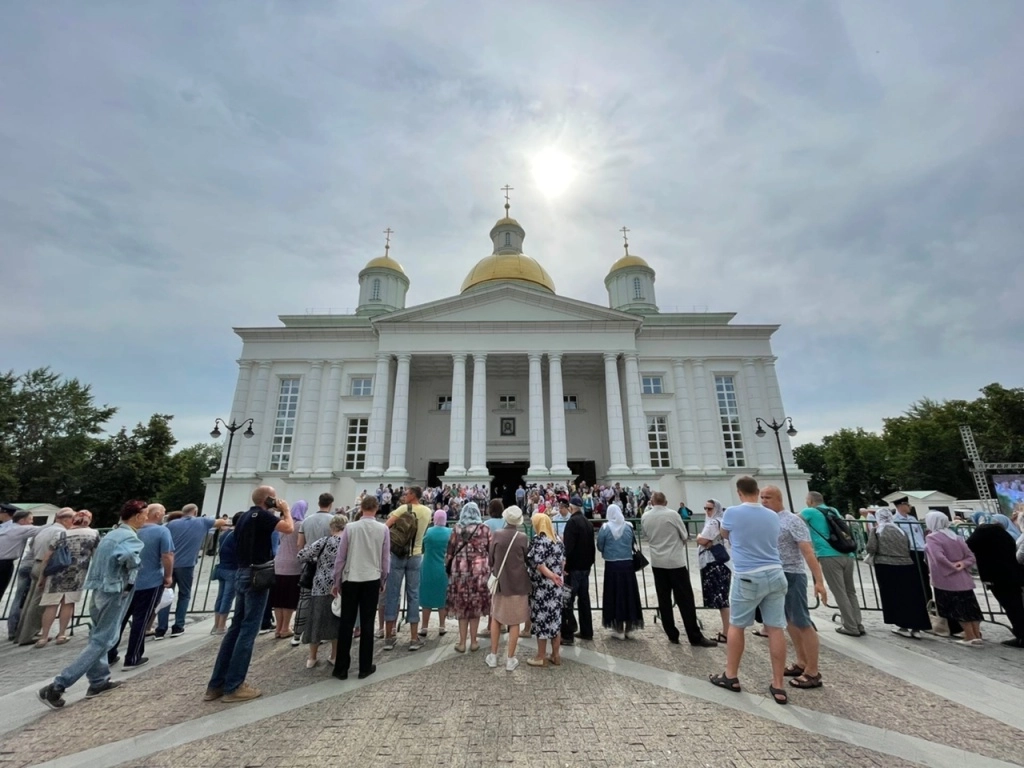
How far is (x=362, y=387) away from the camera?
2641cm

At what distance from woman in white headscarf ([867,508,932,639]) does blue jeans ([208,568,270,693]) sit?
8332 millimetres

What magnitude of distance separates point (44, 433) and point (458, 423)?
3700 cm

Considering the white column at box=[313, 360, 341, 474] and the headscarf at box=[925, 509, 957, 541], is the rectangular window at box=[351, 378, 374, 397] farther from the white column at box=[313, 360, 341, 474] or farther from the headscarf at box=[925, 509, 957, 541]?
the headscarf at box=[925, 509, 957, 541]

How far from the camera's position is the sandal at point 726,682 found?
14.0ft

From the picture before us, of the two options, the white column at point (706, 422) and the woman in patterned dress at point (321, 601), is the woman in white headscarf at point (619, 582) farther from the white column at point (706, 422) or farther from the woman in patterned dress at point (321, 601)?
the white column at point (706, 422)

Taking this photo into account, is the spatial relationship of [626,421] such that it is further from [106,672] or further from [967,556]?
[106,672]

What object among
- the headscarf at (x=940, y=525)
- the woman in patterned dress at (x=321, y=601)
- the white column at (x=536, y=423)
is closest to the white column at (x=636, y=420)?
the white column at (x=536, y=423)

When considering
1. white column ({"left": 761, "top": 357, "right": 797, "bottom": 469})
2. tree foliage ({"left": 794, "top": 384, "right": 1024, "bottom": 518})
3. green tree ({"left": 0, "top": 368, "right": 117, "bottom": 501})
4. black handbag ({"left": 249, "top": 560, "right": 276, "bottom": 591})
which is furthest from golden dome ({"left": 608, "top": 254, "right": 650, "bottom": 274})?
green tree ({"left": 0, "top": 368, "right": 117, "bottom": 501})

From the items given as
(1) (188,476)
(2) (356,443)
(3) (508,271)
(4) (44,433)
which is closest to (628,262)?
(3) (508,271)

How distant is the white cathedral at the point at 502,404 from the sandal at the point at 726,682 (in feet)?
58.7

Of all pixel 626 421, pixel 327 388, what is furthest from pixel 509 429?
pixel 327 388

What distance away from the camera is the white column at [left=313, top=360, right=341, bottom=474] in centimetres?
2444

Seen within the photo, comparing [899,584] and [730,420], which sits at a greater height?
[730,420]

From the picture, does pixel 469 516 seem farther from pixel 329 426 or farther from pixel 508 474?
pixel 508 474
